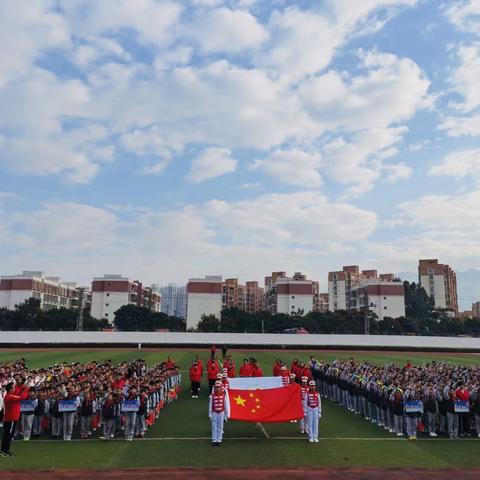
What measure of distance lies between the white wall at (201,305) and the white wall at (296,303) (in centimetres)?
1872

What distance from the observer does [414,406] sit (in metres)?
12.7

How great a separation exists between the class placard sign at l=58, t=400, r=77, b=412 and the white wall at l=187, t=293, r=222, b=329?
90571mm

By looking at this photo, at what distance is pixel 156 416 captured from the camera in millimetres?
14898

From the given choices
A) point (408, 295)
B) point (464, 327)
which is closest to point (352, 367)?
point (464, 327)

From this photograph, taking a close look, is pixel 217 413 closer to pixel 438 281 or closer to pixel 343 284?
pixel 343 284

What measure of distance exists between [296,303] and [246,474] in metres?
106

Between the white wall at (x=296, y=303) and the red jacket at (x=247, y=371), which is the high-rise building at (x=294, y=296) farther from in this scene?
the red jacket at (x=247, y=371)

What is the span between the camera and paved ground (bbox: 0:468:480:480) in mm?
9008

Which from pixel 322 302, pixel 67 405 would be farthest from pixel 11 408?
pixel 322 302

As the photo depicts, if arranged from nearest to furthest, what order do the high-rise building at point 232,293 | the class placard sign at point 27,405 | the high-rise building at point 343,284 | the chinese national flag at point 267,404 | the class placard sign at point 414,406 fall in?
the class placard sign at point 27,405 → the chinese national flag at point 267,404 → the class placard sign at point 414,406 → the high-rise building at point 343,284 → the high-rise building at point 232,293

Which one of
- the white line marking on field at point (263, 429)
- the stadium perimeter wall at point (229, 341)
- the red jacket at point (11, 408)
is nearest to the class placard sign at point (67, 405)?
the red jacket at point (11, 408)

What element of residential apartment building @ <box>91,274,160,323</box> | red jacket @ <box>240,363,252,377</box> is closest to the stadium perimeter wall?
red jacket @ <box>240,363,252,377</box>

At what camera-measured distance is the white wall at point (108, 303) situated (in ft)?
353

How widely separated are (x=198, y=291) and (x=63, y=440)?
91.5m
